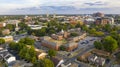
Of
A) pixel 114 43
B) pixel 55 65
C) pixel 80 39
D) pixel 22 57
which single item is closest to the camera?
pixel 55 65

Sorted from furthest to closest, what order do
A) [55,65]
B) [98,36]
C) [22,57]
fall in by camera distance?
1. [98,36]
2. [22,57]
3. [55,65]

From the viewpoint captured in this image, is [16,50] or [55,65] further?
[16,50]

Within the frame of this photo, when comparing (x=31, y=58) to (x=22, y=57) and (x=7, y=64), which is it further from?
(x=7, y=64)

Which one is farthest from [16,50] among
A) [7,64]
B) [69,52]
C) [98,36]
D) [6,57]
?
[98,36]

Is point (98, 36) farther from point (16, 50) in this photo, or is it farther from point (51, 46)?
point (16, 50)

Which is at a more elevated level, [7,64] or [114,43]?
[114,43]

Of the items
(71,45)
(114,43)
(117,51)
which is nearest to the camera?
(114,43)

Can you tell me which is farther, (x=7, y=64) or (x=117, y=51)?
(x=117, y=51)

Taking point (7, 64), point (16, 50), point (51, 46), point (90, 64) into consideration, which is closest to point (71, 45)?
point (51, 46)

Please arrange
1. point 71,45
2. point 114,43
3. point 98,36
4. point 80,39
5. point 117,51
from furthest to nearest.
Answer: point 98,36 < point 80,39 < point 71,45 < point 117,51 < point 114,43
